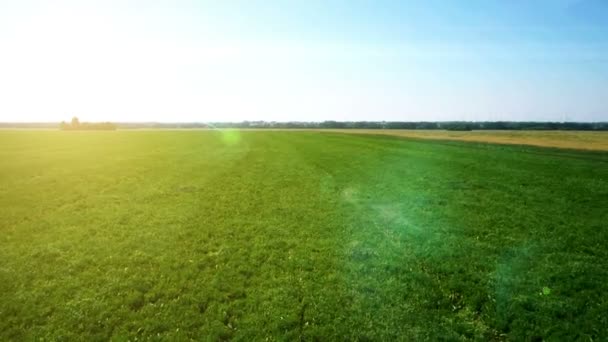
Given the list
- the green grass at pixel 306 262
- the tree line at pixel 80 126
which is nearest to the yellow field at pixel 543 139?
the green grass at pixel 306 262

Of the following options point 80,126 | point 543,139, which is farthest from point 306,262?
point 80,126

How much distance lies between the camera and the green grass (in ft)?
34.7

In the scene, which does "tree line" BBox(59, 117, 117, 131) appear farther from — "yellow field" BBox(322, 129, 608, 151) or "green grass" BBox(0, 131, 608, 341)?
"green grass" BBox(0, 131, 608, 341)

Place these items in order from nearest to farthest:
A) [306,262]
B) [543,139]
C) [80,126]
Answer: [306,262] < [543,139] < [80,126]

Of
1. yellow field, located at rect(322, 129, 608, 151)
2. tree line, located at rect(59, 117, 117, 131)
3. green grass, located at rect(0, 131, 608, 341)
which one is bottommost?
green grass, located at rect(0, 131, 608, 341)

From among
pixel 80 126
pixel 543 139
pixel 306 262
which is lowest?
pixel 306 262

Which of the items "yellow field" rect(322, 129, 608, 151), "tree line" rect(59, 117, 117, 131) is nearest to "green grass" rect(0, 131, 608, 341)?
"yellow field" rect(322, 129, 608, 151)

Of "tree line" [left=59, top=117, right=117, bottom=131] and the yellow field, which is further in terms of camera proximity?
"tree line" [left=59, top=117, right=117, bottom=131]

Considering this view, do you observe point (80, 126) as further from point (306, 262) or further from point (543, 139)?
point (306, 262)

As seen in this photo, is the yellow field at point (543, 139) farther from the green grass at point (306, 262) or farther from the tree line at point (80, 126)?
the tree line at point (80, 126)

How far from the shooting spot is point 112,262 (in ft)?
48.3

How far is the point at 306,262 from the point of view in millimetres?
14719

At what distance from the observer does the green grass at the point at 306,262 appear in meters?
10.6

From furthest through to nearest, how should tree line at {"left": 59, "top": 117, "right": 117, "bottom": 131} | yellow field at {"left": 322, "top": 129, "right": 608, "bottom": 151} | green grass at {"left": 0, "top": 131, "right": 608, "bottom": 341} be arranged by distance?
1. tree line at {"left": 59, "top": 117, "right": 117, "bottom": 131}
2. yellow field at {"left": 322, "top": 129, "right": 608, "bottom": 151}
3. green grass at {"left": 0, "top": 131, "right": 608, "bottom": 341}
